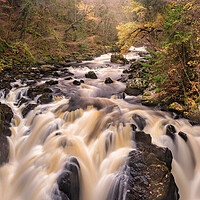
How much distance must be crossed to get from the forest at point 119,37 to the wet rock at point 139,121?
125cm

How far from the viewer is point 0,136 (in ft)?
14.1

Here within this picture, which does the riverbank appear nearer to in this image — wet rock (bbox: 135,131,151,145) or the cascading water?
the cascading water

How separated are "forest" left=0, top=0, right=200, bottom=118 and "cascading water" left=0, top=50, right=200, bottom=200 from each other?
136 cm

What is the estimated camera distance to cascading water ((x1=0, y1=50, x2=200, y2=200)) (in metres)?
3.22

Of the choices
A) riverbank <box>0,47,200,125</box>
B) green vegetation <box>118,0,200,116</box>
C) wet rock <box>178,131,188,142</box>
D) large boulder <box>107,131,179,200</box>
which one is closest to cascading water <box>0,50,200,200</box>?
wet rock <box>178,131,188,142</box>

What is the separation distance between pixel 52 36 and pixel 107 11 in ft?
45.3

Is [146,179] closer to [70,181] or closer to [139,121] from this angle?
[70,181]

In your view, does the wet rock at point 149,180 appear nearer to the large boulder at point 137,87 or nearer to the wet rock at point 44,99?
the large boulder at point 137,87

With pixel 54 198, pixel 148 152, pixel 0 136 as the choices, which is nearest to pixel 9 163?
pixel 0 136

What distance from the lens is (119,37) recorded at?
25.5 ft

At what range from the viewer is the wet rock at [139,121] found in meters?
4.81

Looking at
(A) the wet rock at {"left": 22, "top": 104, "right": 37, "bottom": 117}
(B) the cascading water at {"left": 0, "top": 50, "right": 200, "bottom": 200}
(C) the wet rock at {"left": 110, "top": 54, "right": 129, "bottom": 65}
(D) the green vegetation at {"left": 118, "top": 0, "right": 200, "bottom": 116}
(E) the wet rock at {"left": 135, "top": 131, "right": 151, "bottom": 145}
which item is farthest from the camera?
(C) the wet rock at {"left": 110, "top": 54, "right": 129, "bottom": 65}

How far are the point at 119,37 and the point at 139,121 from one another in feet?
15.6

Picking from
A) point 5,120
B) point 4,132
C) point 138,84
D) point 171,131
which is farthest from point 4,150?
point 138,84
